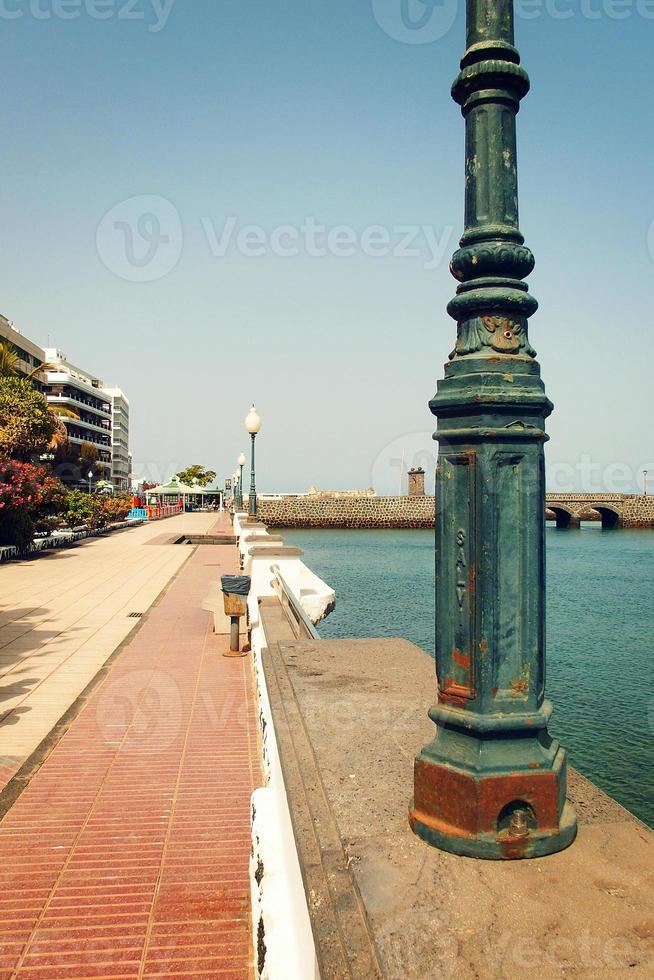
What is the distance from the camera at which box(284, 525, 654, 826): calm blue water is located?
29.9 ft

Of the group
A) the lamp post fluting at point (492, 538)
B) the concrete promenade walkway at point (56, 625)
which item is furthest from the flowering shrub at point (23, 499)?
the lamp post fluting at point (492, 538)

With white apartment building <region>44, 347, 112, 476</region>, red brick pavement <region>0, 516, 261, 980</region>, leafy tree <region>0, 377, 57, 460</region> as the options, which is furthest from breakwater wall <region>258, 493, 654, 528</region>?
red brick pavement <region>0, 516, 261, 980</region>

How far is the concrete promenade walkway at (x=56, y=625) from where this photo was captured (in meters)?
6.17

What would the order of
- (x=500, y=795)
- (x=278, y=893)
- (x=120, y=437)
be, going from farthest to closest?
(x=120, y=437)
(x=278, y=893)
(x=500, y=795)

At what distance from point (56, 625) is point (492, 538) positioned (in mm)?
9130

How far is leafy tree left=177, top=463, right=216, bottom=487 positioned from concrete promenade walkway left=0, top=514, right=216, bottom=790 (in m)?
73.8

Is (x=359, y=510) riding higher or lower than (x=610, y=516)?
higher

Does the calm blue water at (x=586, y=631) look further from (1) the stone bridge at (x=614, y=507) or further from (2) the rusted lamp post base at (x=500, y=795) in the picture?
(1) the stone bridge at (x=614, y=507)

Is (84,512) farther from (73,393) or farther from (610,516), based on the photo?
(610,516)

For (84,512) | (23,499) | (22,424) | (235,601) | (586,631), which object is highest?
(22,424)

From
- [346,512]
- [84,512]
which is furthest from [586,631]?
[346,512]

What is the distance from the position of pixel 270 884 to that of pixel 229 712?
12.1 ft

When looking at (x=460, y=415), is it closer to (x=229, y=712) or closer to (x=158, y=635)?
(x=229, y=712)

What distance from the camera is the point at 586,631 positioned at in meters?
17.1
